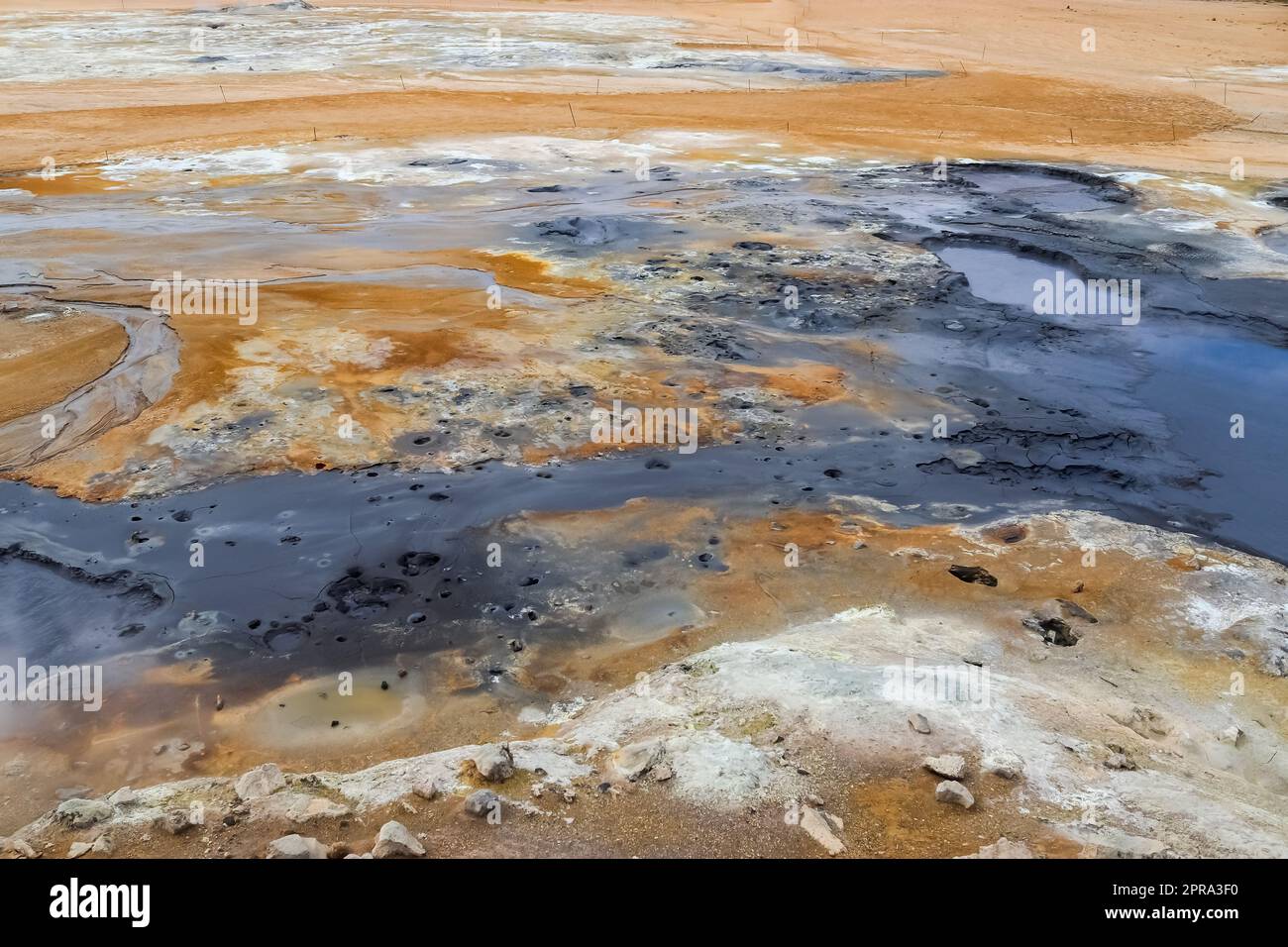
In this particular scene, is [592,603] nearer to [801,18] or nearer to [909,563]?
[909,563]

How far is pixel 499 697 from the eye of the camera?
5.11 m

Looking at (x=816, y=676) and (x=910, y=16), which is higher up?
(x=910, y=16)

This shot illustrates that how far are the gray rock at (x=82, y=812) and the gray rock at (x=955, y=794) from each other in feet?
10.6

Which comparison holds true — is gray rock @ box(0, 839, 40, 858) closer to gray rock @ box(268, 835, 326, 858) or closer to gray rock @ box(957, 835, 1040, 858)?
gray rock @ box(268, 835, 326, 858)

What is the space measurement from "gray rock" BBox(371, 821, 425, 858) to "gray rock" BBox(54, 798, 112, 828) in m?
1.14

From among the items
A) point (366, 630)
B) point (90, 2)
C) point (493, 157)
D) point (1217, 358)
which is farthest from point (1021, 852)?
point (90, 2)

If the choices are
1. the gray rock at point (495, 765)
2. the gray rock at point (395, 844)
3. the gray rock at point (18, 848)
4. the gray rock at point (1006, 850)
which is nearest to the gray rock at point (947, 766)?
the gray rock at point (1006, 850)

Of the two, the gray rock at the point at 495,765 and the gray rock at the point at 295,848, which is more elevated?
the gray rock at the point at 495,765

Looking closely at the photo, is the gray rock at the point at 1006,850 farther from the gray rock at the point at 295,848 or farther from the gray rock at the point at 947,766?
the gray rock at the point at 295,848

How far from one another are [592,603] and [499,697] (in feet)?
3.11

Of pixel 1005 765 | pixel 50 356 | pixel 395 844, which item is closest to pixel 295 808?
pixel 395 844

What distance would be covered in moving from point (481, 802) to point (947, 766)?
1885mm

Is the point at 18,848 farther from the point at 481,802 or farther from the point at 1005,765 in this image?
the point at 1005,765

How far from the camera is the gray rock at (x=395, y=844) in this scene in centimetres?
366
